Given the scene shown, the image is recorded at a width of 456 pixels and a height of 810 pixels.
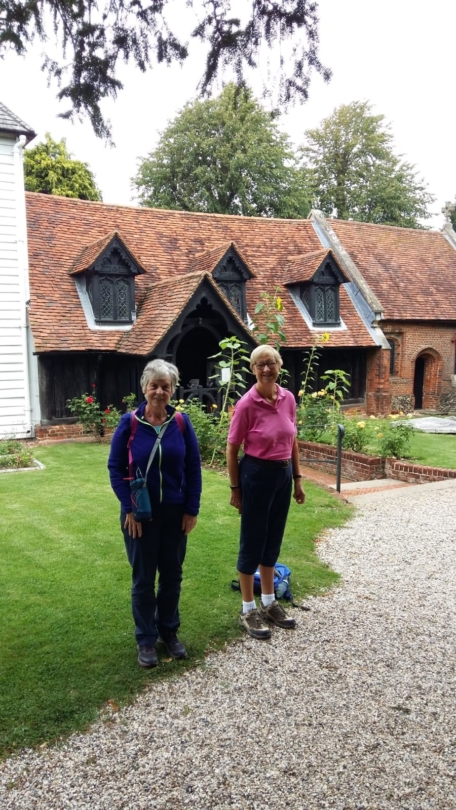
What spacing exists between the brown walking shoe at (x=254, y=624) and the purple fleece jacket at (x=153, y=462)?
1.21 m

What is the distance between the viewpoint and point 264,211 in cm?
3366

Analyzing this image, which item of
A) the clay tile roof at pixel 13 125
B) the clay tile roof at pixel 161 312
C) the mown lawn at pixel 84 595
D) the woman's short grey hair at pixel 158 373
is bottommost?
the mown lawn at pixel 84 595

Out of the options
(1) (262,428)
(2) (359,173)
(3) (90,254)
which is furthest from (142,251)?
(2) (359,173)

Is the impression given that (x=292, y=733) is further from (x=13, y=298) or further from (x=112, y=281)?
(x=112, y=281)

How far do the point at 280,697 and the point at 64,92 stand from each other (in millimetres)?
4479

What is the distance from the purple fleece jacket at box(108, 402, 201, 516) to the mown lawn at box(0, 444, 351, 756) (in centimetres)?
120

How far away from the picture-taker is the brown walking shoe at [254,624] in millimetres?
4574

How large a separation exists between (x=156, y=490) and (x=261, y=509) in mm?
928

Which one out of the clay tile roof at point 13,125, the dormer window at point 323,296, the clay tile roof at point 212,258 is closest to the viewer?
the clay tile roof at point 13,125

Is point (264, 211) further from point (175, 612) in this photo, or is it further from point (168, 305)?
point (175, 612)

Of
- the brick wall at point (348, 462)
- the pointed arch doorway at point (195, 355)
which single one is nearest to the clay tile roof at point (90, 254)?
the pointed arch doorway at point (195, 355)

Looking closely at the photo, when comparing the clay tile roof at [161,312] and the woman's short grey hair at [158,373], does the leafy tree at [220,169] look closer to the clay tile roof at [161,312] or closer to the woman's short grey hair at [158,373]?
the clay tile roof at [161,312]

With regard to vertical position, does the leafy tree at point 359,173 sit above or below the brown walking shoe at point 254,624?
above

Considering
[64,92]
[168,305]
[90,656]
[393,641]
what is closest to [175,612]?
[90,656]
